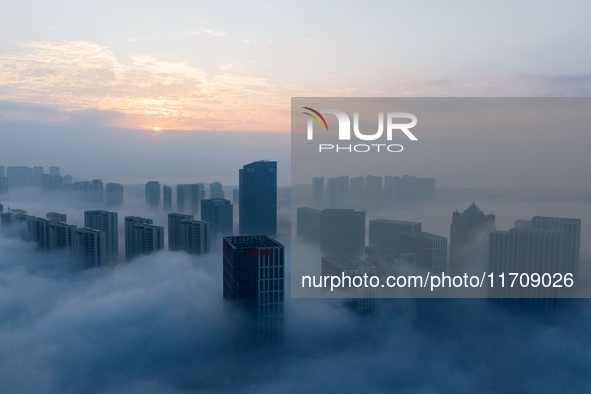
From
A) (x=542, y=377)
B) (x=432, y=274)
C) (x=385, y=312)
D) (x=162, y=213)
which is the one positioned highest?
(x=162, y=213)

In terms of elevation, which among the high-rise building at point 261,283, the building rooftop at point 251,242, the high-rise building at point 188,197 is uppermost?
the high-rise building at point 188,197

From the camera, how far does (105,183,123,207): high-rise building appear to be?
41.5 ft

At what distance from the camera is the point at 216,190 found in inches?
524

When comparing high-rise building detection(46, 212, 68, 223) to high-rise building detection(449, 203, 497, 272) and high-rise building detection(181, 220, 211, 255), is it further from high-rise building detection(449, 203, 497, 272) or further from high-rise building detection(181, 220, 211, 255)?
high-rise building detection(449, 203, 497, 272)

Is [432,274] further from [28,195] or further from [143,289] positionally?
[28,195]

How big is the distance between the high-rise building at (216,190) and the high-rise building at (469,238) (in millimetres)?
7291

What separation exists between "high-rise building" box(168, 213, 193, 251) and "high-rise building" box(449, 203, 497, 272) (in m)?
6.00

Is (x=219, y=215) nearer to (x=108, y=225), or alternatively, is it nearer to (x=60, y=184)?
(x=108, y=225)

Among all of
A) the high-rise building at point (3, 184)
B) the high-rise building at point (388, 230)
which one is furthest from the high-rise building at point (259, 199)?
the high-rise building at point (3, 184)

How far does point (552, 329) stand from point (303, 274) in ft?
13.6

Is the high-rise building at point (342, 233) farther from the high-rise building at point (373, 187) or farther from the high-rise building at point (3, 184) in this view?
the high-rise building at point (3, 184)

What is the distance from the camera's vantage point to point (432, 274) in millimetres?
7855

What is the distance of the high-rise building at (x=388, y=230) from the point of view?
830 centimetres

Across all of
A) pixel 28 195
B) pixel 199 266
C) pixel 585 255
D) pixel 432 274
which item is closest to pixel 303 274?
pixel 432 274
